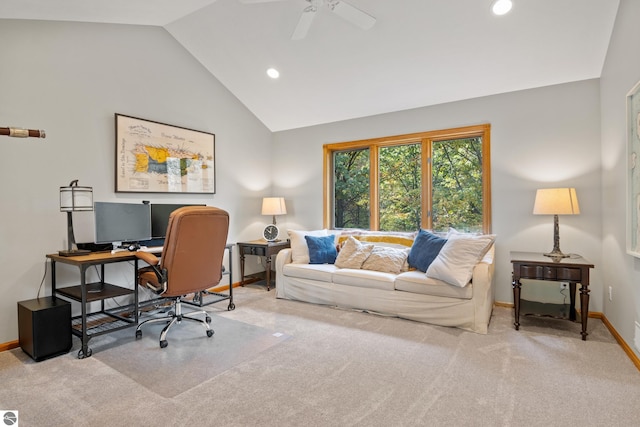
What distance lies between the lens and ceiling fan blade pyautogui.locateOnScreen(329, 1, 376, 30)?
2.59m

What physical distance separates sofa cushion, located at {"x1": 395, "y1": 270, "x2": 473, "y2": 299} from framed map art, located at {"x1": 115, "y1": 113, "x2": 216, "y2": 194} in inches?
109

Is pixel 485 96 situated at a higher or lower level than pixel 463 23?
lower

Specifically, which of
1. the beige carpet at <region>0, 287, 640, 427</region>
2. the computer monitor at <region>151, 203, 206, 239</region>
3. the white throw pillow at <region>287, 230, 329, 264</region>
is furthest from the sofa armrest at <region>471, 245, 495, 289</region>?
the computer monitor at <region>151, 203, 206, 239</region>

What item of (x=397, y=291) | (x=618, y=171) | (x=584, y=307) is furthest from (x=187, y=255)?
(x=618, y=171)

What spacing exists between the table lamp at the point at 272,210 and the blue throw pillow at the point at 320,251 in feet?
2.64

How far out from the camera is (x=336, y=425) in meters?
1.75

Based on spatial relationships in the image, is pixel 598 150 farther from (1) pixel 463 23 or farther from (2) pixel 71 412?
(2) pixel 71 412

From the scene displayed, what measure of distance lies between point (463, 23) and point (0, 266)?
449 centimetres

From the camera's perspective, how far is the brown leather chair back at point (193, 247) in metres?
2.67

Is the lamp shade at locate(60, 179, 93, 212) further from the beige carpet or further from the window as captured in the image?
the window

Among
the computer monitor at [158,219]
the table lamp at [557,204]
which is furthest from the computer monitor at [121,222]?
the table lamp at [557,204]

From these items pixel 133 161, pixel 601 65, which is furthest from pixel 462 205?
pixel 133 161

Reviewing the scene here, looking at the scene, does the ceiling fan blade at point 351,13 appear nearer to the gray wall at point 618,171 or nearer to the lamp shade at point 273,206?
the gray wall at point 618,171

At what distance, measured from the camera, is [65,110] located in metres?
3.14
